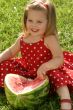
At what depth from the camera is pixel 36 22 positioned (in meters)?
3.91

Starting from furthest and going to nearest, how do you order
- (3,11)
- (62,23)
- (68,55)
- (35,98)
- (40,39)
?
(3,11) < (62,23) < (68,55) < (40,39) < (35,98)

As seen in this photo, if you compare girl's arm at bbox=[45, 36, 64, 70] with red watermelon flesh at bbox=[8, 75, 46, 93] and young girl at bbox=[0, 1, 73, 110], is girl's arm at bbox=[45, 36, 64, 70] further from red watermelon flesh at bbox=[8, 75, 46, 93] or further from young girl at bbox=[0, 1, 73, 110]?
red watermelon flesh at bbox=[8, 75, 46, 93]

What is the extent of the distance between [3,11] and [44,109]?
8.75 feet

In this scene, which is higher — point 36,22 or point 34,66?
point 36,22

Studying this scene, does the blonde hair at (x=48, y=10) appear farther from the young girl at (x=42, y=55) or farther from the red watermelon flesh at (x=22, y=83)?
the red watermelon flesh at (x=22, y=83)

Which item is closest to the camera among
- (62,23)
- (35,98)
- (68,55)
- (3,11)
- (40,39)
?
(35,98)

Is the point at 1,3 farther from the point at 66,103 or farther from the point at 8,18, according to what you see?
the point at 66,103

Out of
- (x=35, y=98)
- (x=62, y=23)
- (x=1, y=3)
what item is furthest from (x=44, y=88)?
(x=1, y=3)

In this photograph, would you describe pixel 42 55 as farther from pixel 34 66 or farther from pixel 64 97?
pixel 64 97

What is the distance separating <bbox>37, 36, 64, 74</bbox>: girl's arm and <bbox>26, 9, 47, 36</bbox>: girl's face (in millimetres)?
116

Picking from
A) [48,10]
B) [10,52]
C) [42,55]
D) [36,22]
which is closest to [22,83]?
[42,55]

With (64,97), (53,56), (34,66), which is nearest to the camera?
(64,97)

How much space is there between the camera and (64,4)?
21.1 feet

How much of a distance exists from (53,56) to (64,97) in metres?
0.42
